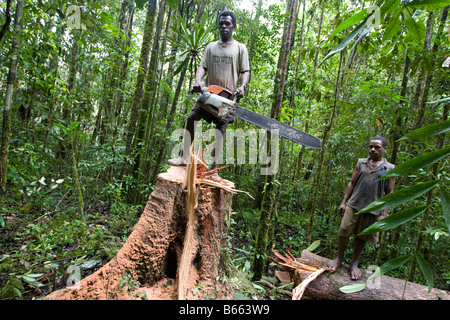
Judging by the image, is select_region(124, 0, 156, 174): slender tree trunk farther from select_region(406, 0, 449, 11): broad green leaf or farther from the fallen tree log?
select_region(406, 0, 449, 11): broad green leaf

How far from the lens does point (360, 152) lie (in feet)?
17.8

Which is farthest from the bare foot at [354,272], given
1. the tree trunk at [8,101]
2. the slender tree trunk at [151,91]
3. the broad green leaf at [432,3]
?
the slender tree trunk at [151,91]

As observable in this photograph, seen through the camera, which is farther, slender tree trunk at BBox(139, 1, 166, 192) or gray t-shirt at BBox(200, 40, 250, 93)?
slender tree trunk at BBox(139, 1, 166, 192)

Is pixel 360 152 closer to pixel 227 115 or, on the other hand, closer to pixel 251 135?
pixel 251 135

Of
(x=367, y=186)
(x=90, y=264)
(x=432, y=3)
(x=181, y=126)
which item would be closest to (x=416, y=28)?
(x=432, y=3)

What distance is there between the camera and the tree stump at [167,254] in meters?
2.12

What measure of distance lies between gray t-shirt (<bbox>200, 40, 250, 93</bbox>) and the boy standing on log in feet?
6.69

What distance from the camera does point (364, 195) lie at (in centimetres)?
341

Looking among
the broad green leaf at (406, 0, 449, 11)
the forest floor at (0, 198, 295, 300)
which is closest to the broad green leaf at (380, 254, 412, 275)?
the broad green leaf at (406, 0, 449, 11)

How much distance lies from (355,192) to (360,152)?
2.27 m

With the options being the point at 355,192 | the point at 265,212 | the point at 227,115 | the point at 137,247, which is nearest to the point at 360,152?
the point at 355,192

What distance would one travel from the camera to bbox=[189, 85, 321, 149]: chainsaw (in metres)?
2.82

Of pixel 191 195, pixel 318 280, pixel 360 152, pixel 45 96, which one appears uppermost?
pixel 45 96
